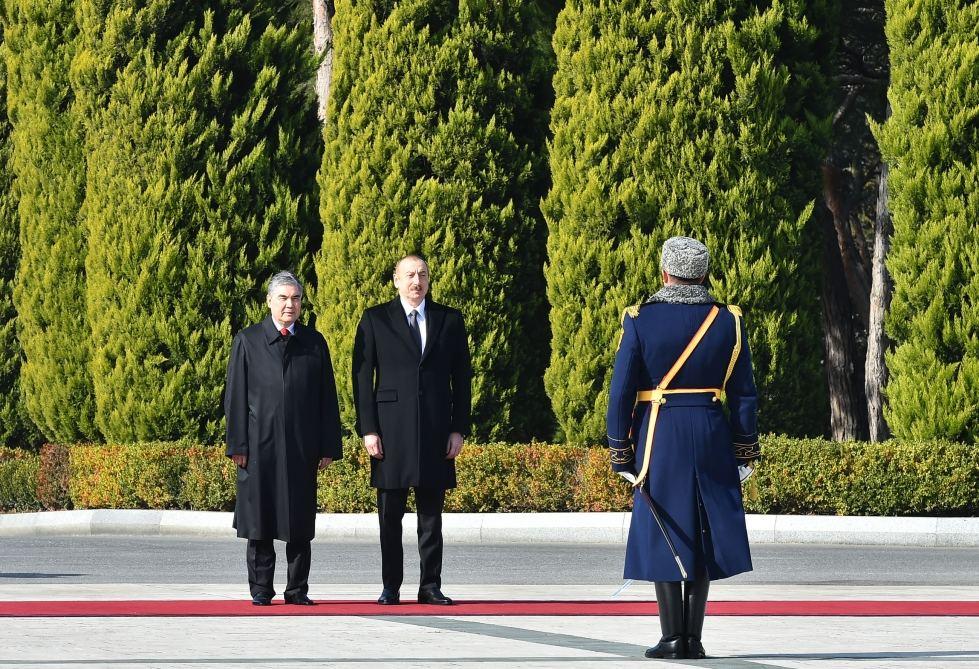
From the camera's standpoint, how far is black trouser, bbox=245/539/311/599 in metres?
9.89

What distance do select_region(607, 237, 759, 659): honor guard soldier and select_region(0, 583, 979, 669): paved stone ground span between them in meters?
0.40

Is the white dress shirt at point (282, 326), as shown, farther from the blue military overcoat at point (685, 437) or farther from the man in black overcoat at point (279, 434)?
the blue military overcoat at point (685, 437)

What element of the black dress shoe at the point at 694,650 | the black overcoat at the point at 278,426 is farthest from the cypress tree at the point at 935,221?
the black dress shoe at the point at 694,650

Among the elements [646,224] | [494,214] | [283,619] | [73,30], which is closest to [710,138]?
[646,224]

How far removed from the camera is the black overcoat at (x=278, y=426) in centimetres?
990

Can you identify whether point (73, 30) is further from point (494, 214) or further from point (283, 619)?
point (283, 619)

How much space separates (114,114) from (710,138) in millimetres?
6952

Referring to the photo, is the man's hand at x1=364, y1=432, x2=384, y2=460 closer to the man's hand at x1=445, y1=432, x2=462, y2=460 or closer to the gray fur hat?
the man's hand at x1=445, y1=432, x2=462, y2=460

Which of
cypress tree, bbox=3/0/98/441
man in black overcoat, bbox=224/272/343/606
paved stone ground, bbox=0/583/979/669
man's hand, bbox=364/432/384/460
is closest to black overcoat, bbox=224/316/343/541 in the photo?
man in black overcoat, bbox=224/272/343/606

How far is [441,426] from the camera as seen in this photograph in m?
10.1

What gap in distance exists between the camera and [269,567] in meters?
9.91

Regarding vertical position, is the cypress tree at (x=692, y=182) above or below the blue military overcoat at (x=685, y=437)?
above

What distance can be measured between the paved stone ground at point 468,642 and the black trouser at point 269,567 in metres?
0.67

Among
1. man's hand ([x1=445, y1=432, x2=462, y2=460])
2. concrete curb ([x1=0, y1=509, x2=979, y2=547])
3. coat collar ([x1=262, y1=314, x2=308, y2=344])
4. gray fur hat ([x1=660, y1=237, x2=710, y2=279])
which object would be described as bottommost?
concrete curb ([x1=0, y1=509, x2=979, y2=547])
